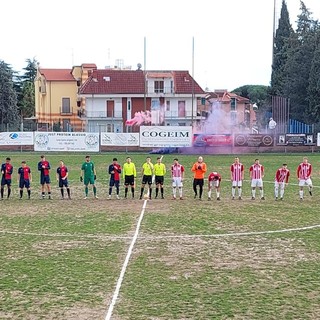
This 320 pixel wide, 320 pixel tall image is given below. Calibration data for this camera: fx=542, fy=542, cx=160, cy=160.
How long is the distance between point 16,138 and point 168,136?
1393cm

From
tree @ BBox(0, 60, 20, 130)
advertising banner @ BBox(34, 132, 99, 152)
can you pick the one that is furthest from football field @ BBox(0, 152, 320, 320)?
tree @ BBox(0, 60, 20, 130)

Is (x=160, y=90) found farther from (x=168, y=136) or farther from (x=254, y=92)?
(x=254, y=92)

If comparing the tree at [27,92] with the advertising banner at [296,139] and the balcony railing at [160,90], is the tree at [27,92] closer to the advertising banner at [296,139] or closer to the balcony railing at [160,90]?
the balcony railing at [160,90]

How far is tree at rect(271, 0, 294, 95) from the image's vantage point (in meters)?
76.5

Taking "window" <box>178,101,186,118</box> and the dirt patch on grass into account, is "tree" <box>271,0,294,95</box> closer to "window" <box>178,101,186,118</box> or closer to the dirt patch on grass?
"window" <box>178,101,186,118</box>

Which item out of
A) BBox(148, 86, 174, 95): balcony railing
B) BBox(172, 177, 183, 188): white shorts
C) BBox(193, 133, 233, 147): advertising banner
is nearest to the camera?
BBox(172, 177, 183, 188): white shorts

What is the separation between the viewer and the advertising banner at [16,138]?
49062mm

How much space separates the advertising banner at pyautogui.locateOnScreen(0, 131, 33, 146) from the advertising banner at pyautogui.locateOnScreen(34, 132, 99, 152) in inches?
45.7

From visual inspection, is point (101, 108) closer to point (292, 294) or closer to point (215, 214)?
point (215, 214)

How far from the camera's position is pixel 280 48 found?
80188 mm

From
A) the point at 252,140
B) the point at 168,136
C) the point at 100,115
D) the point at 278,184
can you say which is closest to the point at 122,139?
the point at 168,136

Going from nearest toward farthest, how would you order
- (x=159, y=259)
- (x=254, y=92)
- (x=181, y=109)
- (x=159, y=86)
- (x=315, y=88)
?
(x=159, y=259)
(x=315, y=88)
(x=181, y=109)
(x=159, y=86)
(x=254, y=92)

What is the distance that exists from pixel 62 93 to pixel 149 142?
3155cm

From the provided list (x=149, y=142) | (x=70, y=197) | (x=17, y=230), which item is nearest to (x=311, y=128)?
(x=149, y=142)
